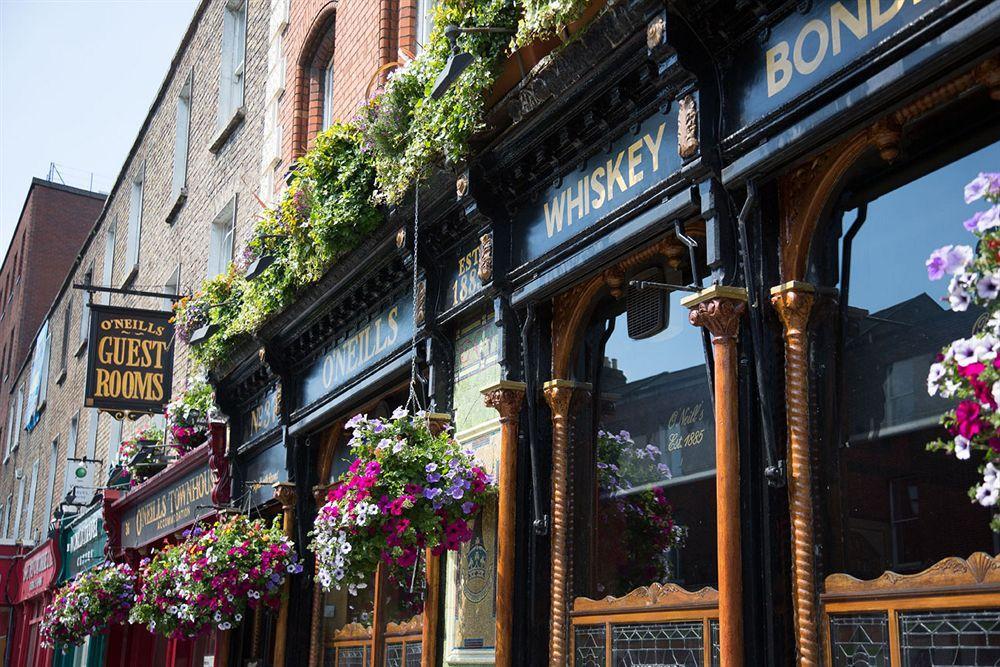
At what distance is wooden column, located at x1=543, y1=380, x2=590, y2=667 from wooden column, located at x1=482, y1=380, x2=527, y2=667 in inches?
9.6

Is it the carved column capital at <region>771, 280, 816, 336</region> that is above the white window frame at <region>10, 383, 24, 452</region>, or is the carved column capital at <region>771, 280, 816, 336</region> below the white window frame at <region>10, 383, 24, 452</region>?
below

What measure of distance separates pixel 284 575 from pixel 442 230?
14.0 ft

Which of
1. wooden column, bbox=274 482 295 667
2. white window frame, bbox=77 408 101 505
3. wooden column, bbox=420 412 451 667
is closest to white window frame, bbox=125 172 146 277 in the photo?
white window frame, bbox=77 408 101 505

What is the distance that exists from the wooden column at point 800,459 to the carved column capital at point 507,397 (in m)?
2.37

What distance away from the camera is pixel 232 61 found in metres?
18.0

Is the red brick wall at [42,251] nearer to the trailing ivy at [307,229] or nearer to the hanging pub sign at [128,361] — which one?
the hanging pub sign at [128,361]

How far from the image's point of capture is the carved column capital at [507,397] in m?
7.53

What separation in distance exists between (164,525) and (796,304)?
491 inches

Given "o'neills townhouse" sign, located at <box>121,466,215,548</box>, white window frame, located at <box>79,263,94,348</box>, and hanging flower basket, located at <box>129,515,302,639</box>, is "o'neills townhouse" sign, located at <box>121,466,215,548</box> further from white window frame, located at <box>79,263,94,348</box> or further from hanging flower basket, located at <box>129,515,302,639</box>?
white window frame, located at <box>79,263,94,348</box>

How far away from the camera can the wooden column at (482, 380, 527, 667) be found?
7184 mm

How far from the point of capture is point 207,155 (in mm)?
18625

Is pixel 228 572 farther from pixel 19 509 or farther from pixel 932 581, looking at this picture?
pixel 19 509

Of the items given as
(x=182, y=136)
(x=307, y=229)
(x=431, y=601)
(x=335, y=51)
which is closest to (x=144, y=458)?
(x=182, y=136)

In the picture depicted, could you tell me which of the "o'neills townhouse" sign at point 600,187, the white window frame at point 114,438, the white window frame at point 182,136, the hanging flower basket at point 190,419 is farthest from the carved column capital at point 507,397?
the white window frame at point 114,438
